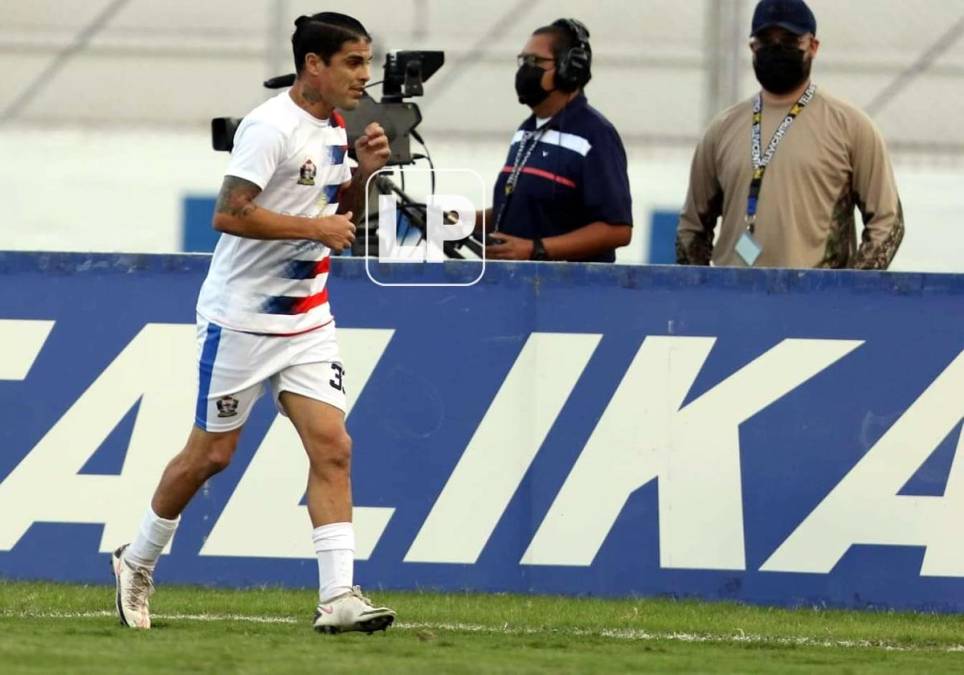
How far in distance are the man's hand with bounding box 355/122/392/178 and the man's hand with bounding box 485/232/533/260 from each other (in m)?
1.64

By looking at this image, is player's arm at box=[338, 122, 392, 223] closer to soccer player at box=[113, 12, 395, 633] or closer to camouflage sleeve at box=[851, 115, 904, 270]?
soccer player at box=[113, 12, 395, 633]

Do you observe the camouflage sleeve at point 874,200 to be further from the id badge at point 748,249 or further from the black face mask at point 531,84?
the black face mask at point 531,84

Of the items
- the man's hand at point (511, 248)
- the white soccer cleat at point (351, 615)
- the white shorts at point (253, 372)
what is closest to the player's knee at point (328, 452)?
the white shorts at point (253, 372)

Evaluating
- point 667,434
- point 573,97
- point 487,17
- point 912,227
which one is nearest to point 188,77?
point 487,17

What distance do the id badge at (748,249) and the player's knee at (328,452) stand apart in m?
2.32

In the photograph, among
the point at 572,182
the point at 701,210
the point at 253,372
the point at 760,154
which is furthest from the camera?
the point at 701,210

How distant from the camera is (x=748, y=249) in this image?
8336 millimetres

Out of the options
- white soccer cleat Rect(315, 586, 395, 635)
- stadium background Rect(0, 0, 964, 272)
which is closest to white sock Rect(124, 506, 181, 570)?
white soccer cleat Rect(315, 586, 395, 635)

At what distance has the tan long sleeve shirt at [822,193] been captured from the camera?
828 centimetres

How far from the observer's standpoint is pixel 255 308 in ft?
21.9

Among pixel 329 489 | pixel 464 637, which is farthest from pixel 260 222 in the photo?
pixel 464 637

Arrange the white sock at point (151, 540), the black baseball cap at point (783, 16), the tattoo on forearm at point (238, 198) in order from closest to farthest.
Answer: the tattoo on forearm at point (238, 198) → the white sock at point (151, 540) → the black baseball cap at point (783, 16)

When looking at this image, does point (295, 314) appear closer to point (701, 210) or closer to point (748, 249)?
point (748, 249)

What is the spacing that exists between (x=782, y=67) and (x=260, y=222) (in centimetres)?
283
